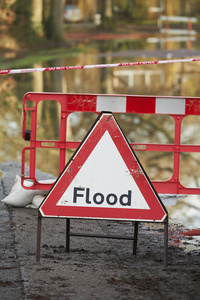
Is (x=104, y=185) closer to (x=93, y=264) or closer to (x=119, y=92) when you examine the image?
(x=93, y=264)

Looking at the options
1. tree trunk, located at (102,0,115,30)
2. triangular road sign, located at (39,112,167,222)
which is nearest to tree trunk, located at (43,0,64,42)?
tree trunk, located at (102,0,115,30)

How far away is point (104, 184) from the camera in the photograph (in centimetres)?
583

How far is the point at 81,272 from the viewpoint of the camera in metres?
5.57

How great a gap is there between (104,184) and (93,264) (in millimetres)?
573

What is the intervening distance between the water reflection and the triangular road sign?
169 cm

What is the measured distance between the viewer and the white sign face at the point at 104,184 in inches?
229

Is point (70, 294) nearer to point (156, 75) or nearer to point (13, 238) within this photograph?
point (13, 238)

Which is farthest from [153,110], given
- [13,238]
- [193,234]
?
[13,238]

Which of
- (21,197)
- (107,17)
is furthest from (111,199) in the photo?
(107,17)

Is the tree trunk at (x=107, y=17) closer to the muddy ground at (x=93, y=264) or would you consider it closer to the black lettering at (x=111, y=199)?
the muddy ground at (x=93, y=264)

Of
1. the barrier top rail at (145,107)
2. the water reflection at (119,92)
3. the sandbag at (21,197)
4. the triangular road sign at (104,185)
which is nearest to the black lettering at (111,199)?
the triangular road sign at (104,185)

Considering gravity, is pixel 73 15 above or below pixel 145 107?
below

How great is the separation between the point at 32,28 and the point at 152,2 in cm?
4278

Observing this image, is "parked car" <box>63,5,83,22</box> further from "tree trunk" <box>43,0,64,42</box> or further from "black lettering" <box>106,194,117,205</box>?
"black lettering" <box>106,194,117,205</box>
